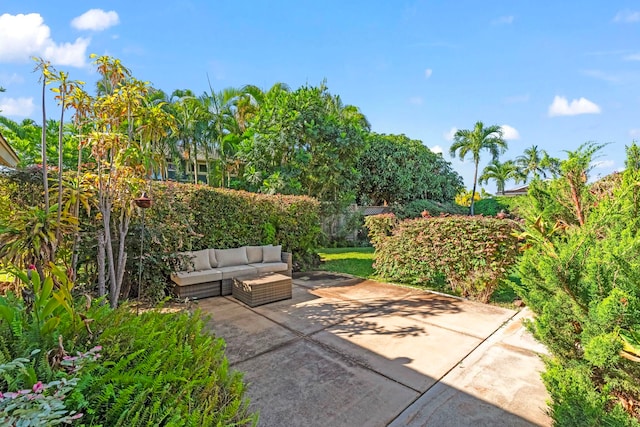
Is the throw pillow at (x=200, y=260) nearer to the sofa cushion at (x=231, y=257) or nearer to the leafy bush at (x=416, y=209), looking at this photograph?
the sofa cushion at (x=231, y=257)

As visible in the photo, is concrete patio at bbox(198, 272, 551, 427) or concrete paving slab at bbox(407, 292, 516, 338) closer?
concrete patio at bbox(198, 272, 551, 427)

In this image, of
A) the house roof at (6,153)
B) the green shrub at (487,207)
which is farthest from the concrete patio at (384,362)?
the green shrub at (487,207)

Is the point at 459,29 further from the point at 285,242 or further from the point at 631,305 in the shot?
the point at 631,305

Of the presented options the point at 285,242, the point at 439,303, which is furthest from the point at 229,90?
the point at 439,303

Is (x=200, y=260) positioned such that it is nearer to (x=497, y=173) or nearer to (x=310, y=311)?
(x=310, y=311)

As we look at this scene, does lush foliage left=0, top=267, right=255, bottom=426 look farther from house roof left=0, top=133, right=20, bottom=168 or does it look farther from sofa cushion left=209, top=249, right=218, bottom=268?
house roof left=0, top=133, right=20, bottom=168

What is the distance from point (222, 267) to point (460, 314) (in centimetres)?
477

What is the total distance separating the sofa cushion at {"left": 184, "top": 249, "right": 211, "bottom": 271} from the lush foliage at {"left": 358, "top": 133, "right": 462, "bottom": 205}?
12.2 m

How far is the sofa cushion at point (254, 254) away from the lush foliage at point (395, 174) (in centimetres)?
1088

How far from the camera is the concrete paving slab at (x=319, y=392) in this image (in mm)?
2465

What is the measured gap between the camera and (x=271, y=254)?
748 cm

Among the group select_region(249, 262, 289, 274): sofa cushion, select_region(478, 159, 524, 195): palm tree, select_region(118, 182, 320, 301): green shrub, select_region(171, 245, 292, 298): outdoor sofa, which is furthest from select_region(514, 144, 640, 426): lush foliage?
select_region(478, 159, 524, 195): palm tree

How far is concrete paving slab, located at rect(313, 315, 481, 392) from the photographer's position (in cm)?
317

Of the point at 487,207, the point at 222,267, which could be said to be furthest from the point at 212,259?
the point at 487,207
